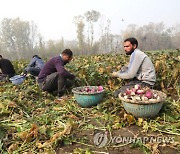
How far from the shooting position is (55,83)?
545 cm

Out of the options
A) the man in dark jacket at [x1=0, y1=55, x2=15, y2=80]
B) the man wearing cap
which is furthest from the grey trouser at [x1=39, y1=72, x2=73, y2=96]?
the man in dark jacket at [x1=0, y1=55, x2=15, y2=80]

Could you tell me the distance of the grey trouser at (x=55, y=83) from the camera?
5320mm

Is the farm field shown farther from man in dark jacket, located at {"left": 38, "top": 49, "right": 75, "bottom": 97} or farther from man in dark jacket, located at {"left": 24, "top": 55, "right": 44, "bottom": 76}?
man in dark jacket, located at {"left": 24, "top": 55, "right": 44, "bottom": 76}

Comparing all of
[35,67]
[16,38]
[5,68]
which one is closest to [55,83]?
[35,67]

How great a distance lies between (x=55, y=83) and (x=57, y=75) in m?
0.24

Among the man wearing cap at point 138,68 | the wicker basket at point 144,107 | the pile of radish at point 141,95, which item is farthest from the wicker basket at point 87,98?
the wicker basket at point 144,107

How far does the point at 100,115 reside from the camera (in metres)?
4.14

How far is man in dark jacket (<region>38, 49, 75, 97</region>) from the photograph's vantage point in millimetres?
5152

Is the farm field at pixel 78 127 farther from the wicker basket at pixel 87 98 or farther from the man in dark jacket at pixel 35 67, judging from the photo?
the man in dark jacket at pixel 35 67

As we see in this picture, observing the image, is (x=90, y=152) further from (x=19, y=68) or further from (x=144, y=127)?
(x=19, y=68)

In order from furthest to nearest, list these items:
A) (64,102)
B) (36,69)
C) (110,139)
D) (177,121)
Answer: (36,69)
(64,102)
(177,121)
(110,139)

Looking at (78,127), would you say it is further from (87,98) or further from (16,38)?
(16,38)

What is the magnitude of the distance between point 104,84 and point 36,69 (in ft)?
7.66

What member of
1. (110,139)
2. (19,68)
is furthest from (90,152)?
(19,68)
